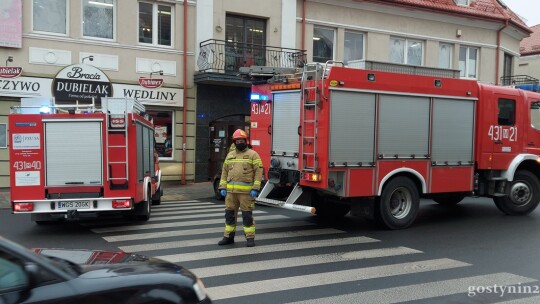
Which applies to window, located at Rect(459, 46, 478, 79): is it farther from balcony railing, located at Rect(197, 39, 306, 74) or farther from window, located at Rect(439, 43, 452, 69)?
balcony railing, located at Rect(197, 39, 306, 74)

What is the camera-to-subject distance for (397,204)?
9336 millimetres

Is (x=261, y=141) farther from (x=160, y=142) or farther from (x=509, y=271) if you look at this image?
(x=160, y=142)

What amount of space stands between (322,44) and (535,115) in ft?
36.0

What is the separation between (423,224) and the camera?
990 centimetres

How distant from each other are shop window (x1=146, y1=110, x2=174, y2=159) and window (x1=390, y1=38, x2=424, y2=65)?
10.6 m

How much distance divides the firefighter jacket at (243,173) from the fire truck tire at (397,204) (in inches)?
100

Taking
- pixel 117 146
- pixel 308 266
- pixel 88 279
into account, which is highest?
pixel 117 146

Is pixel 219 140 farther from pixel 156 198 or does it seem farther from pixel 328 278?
pixel 328 278

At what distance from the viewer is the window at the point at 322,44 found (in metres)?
20.5

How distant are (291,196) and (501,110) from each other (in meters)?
5.14

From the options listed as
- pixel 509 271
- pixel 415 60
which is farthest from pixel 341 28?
pixel 509 271

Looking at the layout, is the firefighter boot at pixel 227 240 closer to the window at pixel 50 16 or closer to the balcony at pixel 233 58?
the balcony at pixel 233 58

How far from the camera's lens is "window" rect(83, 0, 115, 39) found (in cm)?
1644

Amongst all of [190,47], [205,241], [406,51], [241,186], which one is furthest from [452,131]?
[406,51]
